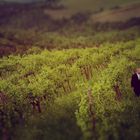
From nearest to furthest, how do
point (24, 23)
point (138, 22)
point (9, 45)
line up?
point (9, 45)
point (138, 22)
point (24, 23)

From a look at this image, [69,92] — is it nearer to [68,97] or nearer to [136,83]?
[68,97]

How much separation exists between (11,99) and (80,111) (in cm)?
449

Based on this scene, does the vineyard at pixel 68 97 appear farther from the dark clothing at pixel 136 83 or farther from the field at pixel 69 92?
the dark clothing at pixel 136 83

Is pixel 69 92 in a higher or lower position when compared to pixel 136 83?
higher

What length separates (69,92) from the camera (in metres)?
29.2

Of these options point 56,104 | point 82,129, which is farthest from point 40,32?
point 82,129

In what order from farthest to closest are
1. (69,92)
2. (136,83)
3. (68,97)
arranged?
(69,92)
(136,83)
(68,97)

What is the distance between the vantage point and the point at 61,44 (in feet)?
138

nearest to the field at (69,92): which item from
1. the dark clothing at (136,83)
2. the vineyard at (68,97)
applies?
the vineyard at (68,97)

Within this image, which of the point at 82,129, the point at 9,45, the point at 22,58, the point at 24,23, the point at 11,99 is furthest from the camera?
the point at 24,23

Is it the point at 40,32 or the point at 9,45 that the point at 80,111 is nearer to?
the point at 9,45

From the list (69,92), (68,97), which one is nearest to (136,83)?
(69,92)

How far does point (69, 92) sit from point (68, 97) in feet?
3.57

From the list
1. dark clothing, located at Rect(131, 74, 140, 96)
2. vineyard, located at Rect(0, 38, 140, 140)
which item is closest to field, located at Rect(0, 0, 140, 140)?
vineyard, located at Rect(0, 38, 140, 140)
